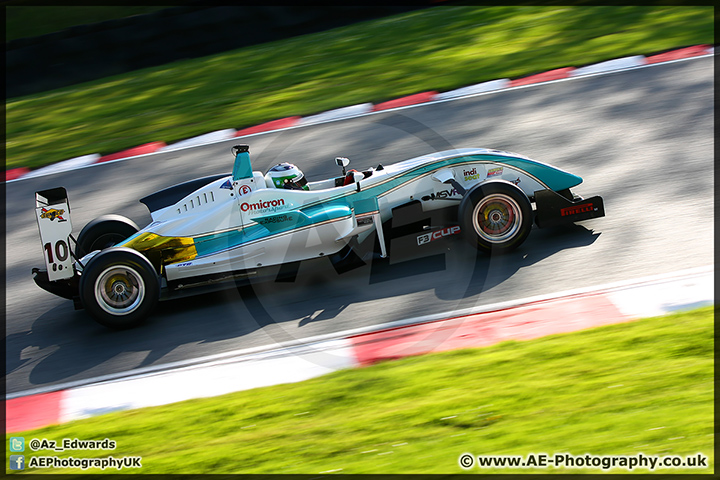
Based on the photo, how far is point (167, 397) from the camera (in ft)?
17.4

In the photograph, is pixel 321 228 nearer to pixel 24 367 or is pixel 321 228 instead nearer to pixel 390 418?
pixel 390 418

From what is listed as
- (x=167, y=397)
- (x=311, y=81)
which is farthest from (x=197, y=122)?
(x=167, y=397)

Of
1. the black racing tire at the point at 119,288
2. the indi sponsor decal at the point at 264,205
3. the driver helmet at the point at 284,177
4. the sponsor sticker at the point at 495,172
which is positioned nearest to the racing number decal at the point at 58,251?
the black racing tire at the point at 119,288

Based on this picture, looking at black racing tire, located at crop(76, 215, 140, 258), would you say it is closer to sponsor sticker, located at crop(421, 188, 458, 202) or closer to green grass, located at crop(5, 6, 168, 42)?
sponsor sticker, located at crop(421, 188, 458, 202)

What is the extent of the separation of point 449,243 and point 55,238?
3.68 metres

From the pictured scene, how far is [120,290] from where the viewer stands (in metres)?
6.16

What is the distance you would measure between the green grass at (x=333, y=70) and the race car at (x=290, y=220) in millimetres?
5110

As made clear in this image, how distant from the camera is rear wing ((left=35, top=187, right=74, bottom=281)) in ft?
20.4

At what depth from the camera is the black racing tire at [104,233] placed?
Answer: 6.95 m

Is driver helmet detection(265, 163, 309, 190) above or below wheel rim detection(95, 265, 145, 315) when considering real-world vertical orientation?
above

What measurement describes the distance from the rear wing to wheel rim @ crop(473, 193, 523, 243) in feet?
12.2

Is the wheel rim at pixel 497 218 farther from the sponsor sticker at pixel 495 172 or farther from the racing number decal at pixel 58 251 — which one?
the racing number decal at pixel 58 251

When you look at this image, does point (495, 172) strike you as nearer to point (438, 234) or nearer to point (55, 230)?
point (438, 234)

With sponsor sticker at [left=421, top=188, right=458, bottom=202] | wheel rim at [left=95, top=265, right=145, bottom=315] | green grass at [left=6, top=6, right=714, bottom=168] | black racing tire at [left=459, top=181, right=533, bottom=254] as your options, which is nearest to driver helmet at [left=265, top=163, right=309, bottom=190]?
sponsor sticker at [left=421, top=188, right=458, bottom=202]
